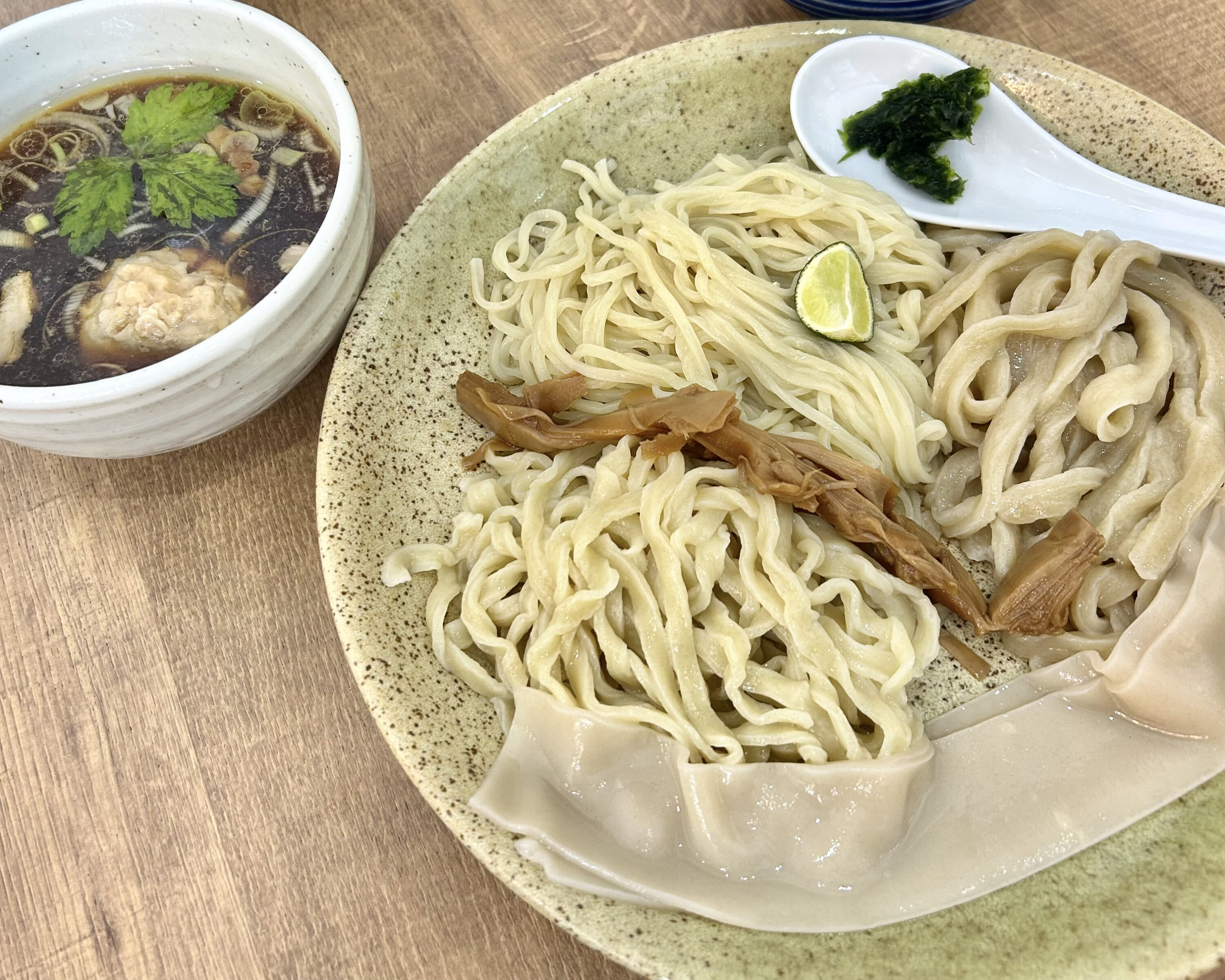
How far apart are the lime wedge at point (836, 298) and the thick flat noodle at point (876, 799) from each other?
99cm

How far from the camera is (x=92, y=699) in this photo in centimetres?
193

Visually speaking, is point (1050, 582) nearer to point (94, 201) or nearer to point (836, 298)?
point (836, 298)

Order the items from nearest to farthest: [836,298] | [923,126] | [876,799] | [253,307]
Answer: [876,799], [253,307], [836,298], [923,126]

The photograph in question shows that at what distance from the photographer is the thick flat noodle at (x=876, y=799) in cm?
159

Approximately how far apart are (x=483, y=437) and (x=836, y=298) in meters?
1.00

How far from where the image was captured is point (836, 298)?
213 centimetres

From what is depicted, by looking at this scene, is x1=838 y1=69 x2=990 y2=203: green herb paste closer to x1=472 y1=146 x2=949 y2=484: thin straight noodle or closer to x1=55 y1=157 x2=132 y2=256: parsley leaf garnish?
x1=472 y1=146 x2=949 y2=484: thin straight noodle

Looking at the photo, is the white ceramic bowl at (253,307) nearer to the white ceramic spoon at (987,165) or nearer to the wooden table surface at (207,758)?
the wooden table surface at (207,758)

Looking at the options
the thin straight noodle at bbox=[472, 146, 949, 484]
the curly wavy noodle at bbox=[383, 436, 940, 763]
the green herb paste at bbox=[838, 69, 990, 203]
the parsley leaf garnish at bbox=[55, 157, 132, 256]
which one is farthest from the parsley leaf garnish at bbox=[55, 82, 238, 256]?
the green herb paste at bbox=[838, 69, 990, 203]

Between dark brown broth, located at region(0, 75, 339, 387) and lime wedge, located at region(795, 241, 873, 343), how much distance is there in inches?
48.4

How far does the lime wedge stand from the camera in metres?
2.12

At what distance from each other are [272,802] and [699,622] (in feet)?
3.49

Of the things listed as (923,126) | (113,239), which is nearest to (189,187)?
(113,239)

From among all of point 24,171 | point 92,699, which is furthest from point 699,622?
point 24,171
